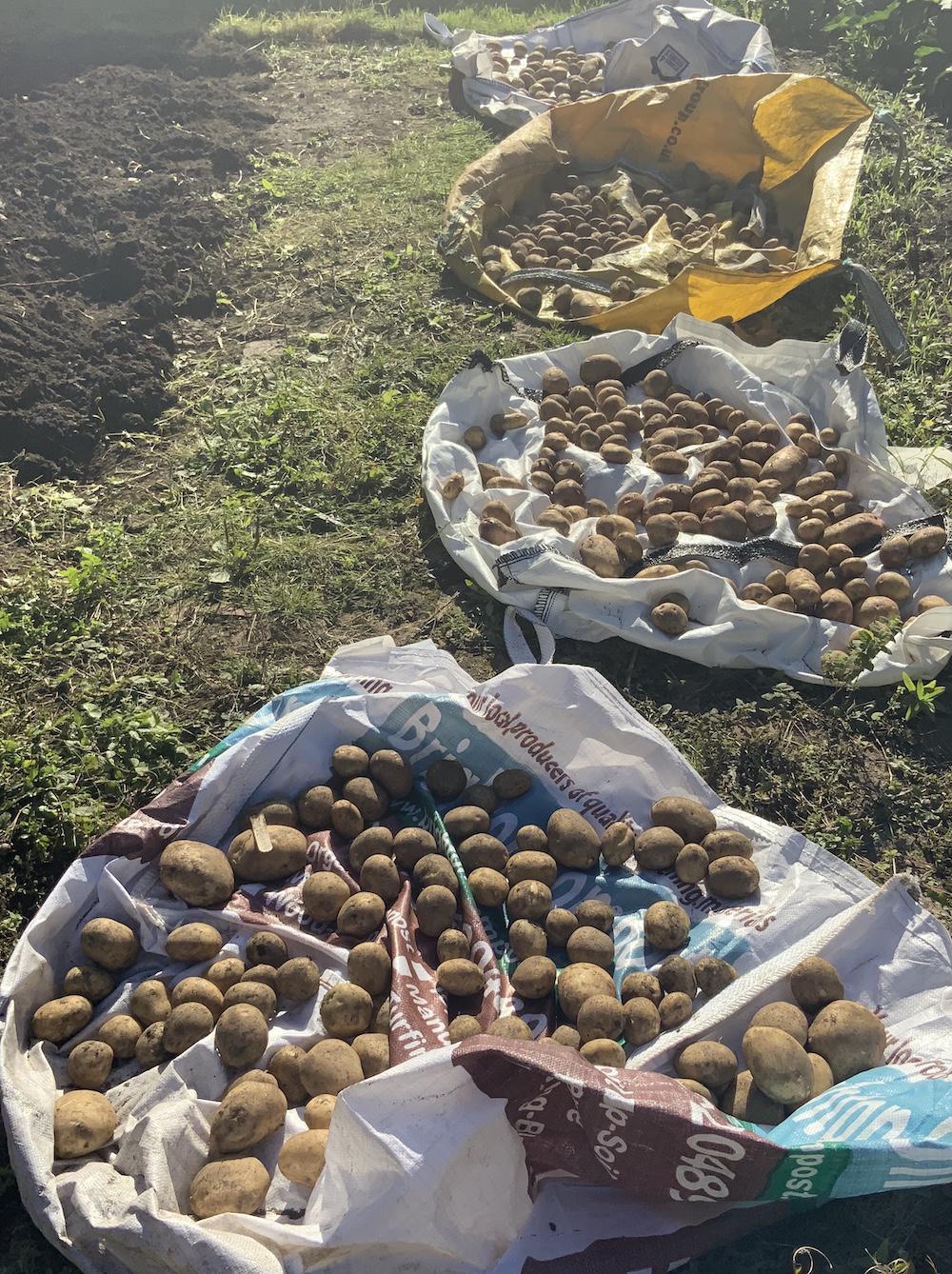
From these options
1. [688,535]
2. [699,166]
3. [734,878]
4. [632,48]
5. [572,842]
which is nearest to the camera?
[734,878]

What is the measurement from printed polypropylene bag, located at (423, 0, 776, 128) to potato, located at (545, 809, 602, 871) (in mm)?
6836

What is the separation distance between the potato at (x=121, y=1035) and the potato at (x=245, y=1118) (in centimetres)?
37

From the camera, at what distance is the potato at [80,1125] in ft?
8.42

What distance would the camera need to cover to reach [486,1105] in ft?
8.00

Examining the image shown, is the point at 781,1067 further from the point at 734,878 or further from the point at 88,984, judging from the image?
the point at 88,984

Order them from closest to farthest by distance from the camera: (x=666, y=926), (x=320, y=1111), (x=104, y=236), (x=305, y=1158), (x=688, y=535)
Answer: (x=305, y=1158) < (x=320, y=1111) < (x=666, y=926) < (x=688, y=535) < (x=104, y=236)

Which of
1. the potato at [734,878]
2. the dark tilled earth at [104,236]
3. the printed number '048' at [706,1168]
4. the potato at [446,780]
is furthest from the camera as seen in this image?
the dark tilled earth at [104,236]

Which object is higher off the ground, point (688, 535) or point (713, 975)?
point (688, 535)

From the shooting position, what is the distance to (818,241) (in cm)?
603

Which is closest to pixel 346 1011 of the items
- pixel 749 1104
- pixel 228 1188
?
pixel 228 1188

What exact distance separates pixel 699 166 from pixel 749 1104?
6.94 meters

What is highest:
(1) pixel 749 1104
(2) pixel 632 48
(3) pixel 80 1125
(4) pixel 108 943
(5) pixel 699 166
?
(2) pixel 632 48

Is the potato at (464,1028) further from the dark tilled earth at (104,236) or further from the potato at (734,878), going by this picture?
the dark tilled earth at (104,236)

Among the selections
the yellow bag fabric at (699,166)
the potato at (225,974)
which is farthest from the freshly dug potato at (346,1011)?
the yellow bag fabric at (699,166)
